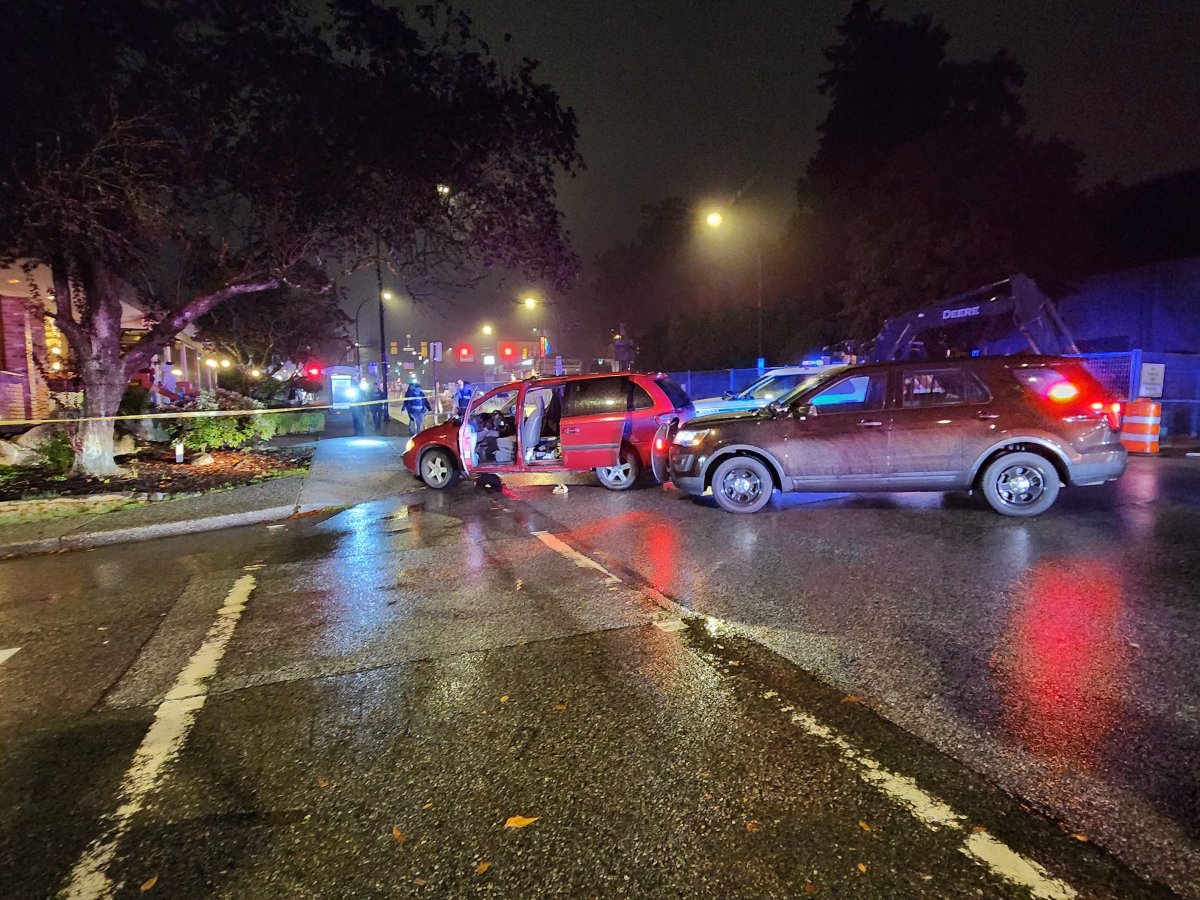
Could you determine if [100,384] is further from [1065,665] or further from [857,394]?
[1065,665]

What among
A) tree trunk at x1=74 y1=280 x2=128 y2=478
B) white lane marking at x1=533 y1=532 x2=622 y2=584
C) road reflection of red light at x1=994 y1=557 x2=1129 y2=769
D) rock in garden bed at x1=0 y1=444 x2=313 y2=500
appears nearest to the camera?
road reflection of red light at x1=994 y1=557 x2=1129 y2=769

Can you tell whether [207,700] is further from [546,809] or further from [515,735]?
[546,809]

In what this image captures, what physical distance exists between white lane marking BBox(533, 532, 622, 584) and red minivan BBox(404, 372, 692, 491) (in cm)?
230

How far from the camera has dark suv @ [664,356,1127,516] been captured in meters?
7.10

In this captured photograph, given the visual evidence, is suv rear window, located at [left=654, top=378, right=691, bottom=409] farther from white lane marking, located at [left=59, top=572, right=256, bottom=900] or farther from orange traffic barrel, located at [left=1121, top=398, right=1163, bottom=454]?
orange traffic barrel, located at [left=1121, top=398, right=1163, bottom=454]

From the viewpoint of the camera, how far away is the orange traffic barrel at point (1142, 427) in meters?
12.4

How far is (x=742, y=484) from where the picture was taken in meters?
8.01

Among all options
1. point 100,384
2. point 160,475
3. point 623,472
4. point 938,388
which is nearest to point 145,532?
point 160,475

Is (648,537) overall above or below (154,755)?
above

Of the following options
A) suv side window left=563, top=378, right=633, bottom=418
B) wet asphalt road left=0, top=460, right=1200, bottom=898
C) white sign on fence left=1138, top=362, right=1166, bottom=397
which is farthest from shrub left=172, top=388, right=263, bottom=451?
white sign on fence left=1138, top=362, right=1166, bottom=397

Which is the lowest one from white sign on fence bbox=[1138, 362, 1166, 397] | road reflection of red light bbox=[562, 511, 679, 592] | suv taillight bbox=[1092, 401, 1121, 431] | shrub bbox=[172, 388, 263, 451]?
road reflection of red light bbox=[562, 511, 679, 592]

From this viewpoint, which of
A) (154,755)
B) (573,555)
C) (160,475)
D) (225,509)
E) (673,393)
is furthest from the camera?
(160,475)

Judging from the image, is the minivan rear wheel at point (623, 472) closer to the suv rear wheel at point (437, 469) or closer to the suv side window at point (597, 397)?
the suv side window at point (597, 397)

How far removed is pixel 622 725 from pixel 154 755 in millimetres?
2232
